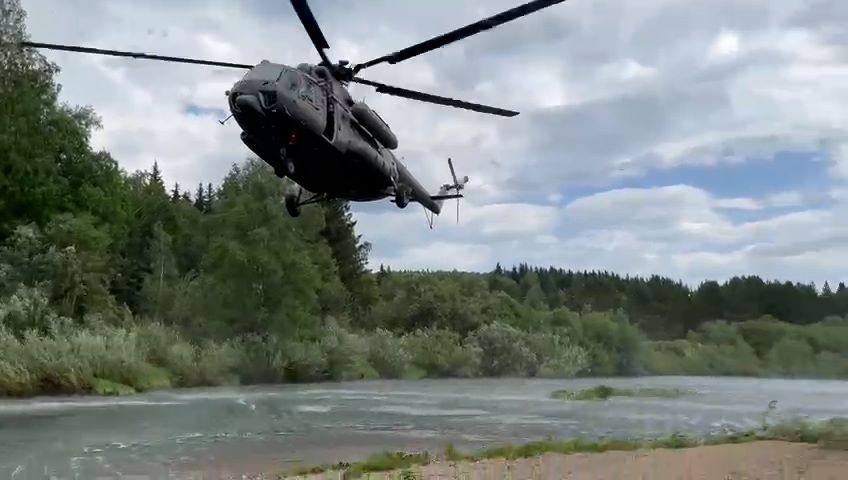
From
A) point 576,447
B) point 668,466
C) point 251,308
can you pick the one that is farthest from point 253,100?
point 251,308

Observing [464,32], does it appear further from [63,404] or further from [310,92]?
[63,404]

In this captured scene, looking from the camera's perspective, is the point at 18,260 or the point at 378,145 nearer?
the point at 378,145

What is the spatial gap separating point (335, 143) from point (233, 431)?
13.8 m

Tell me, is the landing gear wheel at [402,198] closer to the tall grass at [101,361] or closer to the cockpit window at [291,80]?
the cockpit window at [291,80]

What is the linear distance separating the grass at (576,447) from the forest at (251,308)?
24164mm

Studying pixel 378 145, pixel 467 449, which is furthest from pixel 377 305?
pixel 378 145

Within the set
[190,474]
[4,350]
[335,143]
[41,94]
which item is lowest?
[190,474]

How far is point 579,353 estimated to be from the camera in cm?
6762

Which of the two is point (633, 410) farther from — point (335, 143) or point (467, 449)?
point (335, 143)

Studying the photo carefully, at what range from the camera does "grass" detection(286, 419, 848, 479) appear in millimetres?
17141

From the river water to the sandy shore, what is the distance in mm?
4518

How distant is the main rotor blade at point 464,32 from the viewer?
11539 millimetres

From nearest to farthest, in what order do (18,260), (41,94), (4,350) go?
(4,350) → (18,260) → (41,94)

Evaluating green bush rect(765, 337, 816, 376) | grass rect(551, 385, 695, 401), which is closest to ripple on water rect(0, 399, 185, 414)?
grass rect(551, 385, 695, 401)
